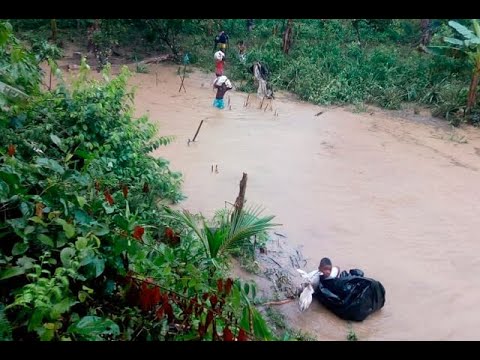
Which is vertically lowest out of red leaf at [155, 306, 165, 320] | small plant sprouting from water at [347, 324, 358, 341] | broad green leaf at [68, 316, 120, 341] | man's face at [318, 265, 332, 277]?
small plant sprouting from water at [347, 324, 358, 341]

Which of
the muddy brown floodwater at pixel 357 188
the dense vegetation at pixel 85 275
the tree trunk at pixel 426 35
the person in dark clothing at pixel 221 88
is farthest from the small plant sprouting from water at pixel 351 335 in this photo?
the tree trunk at pixel 426 35

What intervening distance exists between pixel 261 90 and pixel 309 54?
3.06 m

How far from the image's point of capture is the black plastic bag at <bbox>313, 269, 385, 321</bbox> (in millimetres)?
5008

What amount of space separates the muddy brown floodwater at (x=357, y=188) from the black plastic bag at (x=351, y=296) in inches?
4.6

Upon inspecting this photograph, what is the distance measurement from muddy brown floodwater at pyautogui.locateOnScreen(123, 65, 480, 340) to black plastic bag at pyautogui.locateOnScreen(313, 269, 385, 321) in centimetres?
12

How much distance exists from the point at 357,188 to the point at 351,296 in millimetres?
3631

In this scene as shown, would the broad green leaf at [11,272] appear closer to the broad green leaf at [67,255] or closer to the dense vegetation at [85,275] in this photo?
the dense vegetation at [85,275]

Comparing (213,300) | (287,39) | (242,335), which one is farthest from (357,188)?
(287,39)

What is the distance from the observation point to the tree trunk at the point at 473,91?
38.4ft

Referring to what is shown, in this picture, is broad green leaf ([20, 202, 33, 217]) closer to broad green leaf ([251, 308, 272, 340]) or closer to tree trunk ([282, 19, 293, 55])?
broad green leaf ([251, 308, 272, 340])

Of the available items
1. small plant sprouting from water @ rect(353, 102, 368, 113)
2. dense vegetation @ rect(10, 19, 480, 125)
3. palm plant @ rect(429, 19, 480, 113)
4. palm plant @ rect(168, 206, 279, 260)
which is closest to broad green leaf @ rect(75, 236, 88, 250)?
palm plant @ rect(168, 206, 279, 260)

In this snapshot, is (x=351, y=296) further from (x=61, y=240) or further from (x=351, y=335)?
(x=61, y=240)
